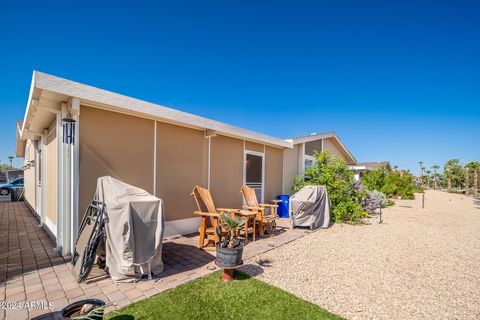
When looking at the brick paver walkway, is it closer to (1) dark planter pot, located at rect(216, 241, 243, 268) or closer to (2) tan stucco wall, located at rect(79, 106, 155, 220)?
(1) dark planter pot, located at rect(216, 241, 243, 268)

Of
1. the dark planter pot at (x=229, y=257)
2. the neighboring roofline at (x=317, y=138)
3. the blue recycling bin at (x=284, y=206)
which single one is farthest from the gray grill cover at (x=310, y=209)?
the dark planter pot at (x=229, y=257)

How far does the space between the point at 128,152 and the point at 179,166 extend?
1206mm

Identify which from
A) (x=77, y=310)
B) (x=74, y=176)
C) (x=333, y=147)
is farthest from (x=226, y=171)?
(x=333, y=147)

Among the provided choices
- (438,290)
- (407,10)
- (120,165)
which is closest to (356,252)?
(438,290)

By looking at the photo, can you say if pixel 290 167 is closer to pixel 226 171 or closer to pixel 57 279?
pixel 226 171

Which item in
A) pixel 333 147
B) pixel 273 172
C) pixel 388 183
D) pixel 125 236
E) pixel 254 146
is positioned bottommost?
pixel 388 183

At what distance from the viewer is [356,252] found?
452cm

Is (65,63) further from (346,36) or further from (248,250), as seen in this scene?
(346,36)

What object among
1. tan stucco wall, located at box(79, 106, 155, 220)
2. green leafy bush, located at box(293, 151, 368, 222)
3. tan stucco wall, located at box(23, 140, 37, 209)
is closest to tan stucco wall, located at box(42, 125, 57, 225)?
tan stucco wall, located at box(79, 106, 155, 220)

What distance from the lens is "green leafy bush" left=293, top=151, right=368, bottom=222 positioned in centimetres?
749

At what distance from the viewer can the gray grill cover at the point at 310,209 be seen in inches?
249

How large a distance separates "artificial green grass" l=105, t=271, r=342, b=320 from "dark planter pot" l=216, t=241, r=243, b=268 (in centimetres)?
27

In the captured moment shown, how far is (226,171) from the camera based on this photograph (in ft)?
21.8

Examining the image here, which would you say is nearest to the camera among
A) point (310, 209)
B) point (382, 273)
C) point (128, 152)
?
point (382, 273)
